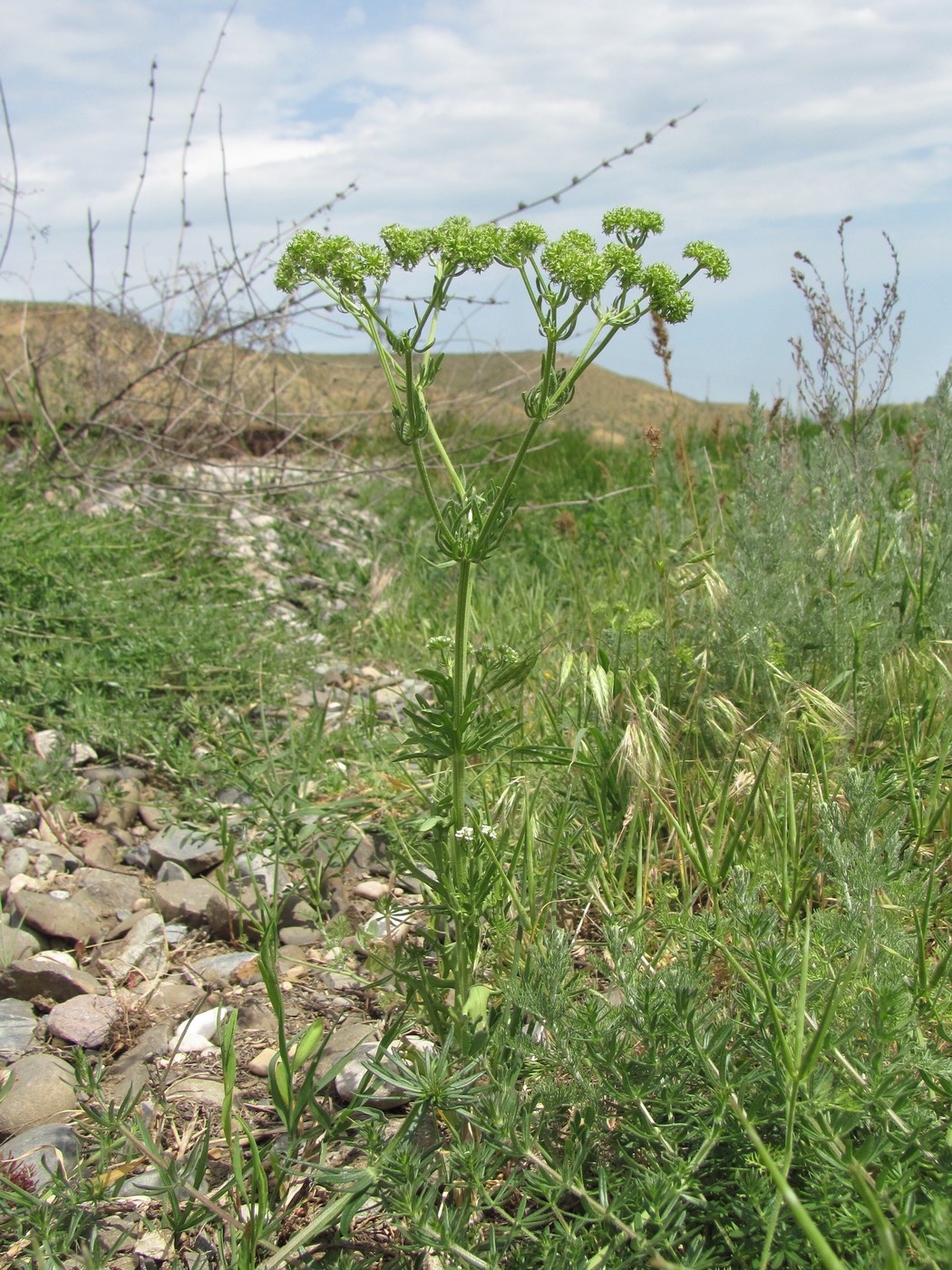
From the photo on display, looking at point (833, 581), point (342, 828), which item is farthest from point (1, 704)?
point (833, 581)

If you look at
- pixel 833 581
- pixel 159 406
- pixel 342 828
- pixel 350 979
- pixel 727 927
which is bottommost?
pixel 350 979

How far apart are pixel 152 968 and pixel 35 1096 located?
0.56 meters

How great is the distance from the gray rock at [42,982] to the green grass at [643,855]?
539 mm

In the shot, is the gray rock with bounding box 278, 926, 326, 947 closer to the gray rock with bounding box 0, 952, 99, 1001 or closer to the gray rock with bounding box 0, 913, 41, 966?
the gray rock with bounding box 0, 952, 99, 1001

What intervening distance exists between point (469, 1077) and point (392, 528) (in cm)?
453

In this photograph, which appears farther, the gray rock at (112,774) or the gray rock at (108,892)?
the gray rock at (112,774)

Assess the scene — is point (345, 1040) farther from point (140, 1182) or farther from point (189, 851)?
point (189, 851)

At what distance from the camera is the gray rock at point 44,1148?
1.85 meters

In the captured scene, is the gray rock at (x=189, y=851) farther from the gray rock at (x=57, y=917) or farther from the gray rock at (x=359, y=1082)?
the gray rock at (x=359, y=1082)

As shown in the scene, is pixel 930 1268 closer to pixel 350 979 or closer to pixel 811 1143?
pixel 811 1143

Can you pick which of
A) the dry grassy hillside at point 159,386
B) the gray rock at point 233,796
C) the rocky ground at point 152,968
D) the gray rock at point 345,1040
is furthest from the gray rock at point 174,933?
the dry grassy hillside at point 159,386

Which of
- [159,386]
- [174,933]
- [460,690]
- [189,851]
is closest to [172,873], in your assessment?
[189,851]

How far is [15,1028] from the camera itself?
232cm

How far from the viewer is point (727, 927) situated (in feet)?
5.93
